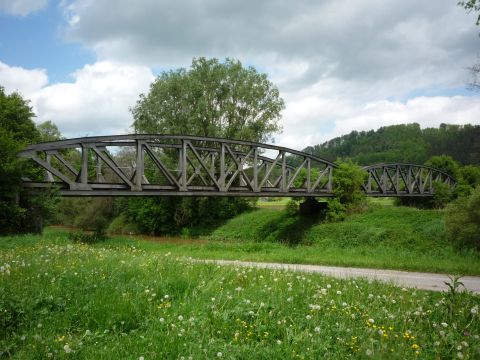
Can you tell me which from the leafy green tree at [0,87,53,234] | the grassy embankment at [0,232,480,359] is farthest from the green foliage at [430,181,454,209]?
the grassy embankment at [0,232,480,359]

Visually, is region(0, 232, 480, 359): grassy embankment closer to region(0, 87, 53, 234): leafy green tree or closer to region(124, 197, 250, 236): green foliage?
region(0, 87, 53, 234): leafy green tree

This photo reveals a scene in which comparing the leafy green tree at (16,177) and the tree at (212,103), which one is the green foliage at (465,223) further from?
the tree at (212,103)

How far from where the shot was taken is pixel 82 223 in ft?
146

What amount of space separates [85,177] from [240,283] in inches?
498

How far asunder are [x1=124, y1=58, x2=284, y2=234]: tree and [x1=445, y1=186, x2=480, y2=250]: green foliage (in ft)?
75.0

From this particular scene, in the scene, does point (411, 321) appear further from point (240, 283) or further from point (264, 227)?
point (264, 227)

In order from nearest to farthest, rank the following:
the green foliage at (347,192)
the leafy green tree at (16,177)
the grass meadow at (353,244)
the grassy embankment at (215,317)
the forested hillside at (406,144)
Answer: the grassy embankment at (215,317)
the grass meadow at (353,244)
the leafy green tree at (16,177)
the green foliage at (347,192)
the forested hillside at (406,144)

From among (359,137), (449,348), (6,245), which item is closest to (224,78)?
(6,245)

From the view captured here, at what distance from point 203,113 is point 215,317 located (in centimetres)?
3432

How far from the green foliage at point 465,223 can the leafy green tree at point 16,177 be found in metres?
18.2

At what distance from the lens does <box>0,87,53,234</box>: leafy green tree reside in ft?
56.2

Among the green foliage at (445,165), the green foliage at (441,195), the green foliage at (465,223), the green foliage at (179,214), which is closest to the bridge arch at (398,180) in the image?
the green foliage at (441,195)

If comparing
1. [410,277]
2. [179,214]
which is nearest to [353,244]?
[410,277]

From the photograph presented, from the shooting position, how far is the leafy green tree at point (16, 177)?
17.1 metres
